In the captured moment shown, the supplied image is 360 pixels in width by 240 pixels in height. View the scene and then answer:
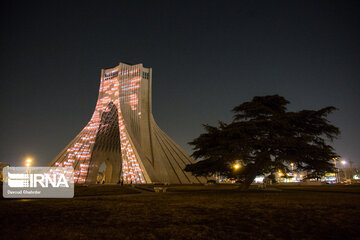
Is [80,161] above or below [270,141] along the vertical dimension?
below

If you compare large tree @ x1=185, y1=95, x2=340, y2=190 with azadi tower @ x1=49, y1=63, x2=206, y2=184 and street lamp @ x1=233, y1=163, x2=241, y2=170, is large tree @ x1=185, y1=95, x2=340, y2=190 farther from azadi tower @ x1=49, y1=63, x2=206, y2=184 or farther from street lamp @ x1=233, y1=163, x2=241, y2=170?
azadi tower @ x1=49, y1=63, x2=206, y2=184

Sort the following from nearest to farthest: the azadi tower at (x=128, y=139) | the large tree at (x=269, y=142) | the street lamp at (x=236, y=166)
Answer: the large tree at (x=269, y=142), the street lamp at (x=236, y=166), the azadi tower at (x=128, y=139)

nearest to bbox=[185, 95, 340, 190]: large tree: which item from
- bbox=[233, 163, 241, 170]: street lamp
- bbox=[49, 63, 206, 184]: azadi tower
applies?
bbox=[233, 163, 241, 170]: street lamp

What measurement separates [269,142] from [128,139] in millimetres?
18832

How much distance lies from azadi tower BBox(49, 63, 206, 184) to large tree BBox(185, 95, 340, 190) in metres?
13.5

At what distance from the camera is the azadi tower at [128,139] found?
2958 centimetres

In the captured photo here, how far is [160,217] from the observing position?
552 cm

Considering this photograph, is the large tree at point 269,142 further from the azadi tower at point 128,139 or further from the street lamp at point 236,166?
the azadi tower at point 128,139

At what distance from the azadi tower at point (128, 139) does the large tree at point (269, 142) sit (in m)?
13.5

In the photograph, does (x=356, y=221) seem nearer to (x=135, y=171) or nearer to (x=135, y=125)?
(x=135, y=171)

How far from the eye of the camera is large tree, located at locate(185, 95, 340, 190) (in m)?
14.0

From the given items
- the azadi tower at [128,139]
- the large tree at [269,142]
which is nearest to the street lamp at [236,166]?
the large tree at [269,142]

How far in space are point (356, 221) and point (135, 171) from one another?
81.7ft

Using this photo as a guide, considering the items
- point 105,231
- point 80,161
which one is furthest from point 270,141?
point 80,161
